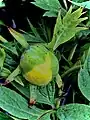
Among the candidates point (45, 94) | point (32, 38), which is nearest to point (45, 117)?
point (45, 94)

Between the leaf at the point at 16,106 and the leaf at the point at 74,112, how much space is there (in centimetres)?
3

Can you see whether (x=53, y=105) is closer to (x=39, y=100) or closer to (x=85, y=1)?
(x=39, y=100)

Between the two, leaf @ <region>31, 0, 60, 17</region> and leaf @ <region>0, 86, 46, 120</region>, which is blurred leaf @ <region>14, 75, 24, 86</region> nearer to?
leaf @ <region>0, 86, 46, 120</region>

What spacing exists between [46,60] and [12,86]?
9 centimetres

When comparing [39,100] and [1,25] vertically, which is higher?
[1,25]

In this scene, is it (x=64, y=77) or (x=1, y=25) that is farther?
(x=1, y=25)

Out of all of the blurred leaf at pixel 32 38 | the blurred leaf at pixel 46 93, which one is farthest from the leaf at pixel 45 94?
the blurred leaf at pixel 32 38

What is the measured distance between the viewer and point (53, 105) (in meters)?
0.49

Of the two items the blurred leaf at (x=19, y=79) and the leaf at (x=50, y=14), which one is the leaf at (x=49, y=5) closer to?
the leaf at (x=50, y=14)

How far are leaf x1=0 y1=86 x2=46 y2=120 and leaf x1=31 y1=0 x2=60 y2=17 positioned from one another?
0.48ft

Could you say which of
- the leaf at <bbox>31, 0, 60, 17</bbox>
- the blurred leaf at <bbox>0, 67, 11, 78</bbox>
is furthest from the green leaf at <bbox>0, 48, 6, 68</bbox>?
the leaf at <bbox>31, 0, 60, 17</bbox>

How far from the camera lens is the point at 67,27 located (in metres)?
0.46

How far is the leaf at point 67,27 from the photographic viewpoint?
45 centimetres

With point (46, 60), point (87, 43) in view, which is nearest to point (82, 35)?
point (87, 43)
